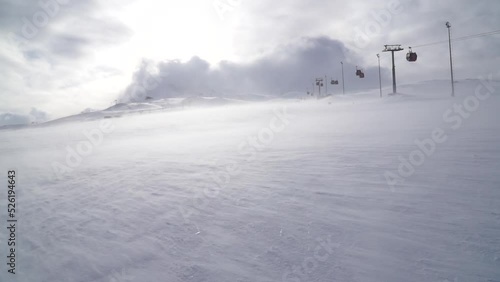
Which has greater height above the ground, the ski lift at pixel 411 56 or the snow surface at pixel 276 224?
the ski lift at pixel 411 56

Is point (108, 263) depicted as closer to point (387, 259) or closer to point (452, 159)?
point (387, 259)

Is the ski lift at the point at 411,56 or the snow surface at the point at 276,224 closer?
the snow surface at the point at 276,224

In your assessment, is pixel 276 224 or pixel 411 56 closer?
pixel 276 224

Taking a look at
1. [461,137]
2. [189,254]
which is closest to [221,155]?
[189,254]

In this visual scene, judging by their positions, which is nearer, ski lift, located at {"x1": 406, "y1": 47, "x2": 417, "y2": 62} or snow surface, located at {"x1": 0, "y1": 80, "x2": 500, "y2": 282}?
snow surface, located at {"x1": 0, "y1": 80, "x2": 500, "y2": 282}

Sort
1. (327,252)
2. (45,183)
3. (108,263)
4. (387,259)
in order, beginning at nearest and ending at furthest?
(387,259) → (327,252) → (108,263) → (45,183)

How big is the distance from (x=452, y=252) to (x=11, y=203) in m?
8.40

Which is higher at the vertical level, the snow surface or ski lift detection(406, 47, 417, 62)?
ski lift detection(406, 47, 417, 62)

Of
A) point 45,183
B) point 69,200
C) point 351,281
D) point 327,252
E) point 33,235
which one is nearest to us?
point 351,281

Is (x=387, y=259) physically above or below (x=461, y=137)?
below

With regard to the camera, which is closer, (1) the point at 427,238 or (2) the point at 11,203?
(1) the point at 427,238

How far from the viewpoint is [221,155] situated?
9.55m

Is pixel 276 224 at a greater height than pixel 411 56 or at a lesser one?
lesser

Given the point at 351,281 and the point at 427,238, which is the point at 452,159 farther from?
the point at 351,281
